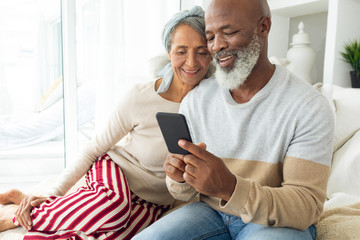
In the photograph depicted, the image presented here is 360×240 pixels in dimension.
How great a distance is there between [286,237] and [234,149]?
0.30m

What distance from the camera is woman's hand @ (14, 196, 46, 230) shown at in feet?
3.86

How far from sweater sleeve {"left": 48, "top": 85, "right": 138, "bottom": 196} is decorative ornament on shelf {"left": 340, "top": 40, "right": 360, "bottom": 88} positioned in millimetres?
1332

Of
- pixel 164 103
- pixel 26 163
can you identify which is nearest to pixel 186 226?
pixel 164 103

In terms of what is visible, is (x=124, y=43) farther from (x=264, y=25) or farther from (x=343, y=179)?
(x=343, y=179)

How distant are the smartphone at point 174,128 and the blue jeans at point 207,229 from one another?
0.24 m

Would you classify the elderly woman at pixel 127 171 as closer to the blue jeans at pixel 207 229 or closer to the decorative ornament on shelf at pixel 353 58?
the blue jeans at pixel 207 229

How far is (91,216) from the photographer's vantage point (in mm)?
1135

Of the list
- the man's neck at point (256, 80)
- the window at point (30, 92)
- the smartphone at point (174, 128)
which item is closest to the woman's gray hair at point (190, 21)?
the man's neck at point (256, 80)

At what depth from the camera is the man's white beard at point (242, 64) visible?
1020 millimetres

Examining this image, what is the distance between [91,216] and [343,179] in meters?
1.04

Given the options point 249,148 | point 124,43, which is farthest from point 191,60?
point 124,43

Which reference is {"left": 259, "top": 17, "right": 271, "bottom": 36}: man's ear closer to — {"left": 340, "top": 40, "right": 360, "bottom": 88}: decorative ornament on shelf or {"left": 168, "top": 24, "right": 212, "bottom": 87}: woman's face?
{"left": 168, "top": 24, "right": 212, "bottom": 87}: woman's face

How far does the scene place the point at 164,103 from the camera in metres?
1.32

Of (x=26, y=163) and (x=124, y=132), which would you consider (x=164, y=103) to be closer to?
(x=124, y=132)
